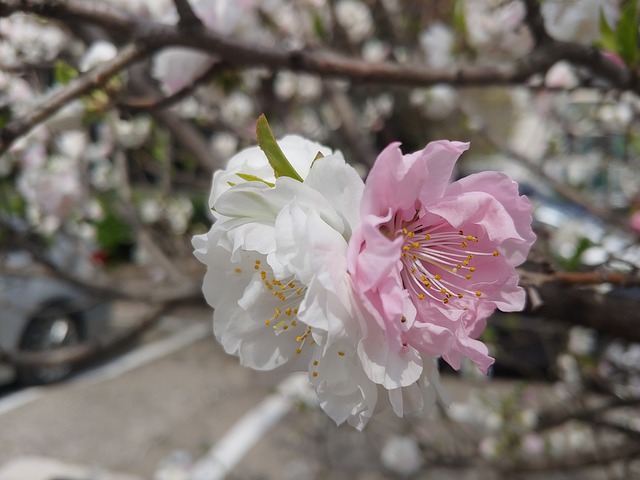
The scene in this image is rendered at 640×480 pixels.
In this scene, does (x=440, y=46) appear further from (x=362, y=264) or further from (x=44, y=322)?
(x=44, y=322)

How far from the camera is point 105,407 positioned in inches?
155

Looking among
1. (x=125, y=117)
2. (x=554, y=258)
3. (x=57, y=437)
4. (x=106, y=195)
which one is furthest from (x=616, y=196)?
(x=57, y=437)

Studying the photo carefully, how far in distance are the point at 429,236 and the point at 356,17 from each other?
3957mm

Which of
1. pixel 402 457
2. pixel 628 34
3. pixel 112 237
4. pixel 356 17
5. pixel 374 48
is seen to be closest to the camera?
pixel 628 34

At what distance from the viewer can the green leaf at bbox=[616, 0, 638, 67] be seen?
2.78ft

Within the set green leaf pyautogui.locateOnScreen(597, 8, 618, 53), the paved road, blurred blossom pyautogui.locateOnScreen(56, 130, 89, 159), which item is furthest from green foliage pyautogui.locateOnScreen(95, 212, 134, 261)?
green leaf pyautogui.locateOnScreen(597, 8, 618, 53)

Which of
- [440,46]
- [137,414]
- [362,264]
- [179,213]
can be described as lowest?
[137,414]

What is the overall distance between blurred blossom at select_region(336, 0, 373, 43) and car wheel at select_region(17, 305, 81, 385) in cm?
321

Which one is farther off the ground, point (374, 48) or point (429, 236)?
point (429, 236)

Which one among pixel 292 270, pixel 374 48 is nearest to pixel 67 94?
pixel 292 270

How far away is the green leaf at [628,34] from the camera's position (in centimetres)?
85

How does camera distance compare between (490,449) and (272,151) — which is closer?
(272,151)

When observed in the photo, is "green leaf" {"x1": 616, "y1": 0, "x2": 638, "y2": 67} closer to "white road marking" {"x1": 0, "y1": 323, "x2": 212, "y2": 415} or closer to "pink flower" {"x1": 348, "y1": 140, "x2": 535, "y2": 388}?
"pink flower" {"x1": 348, "y1": 140, "x2": 535, "y2": 388}

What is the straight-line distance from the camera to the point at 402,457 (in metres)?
2.80
